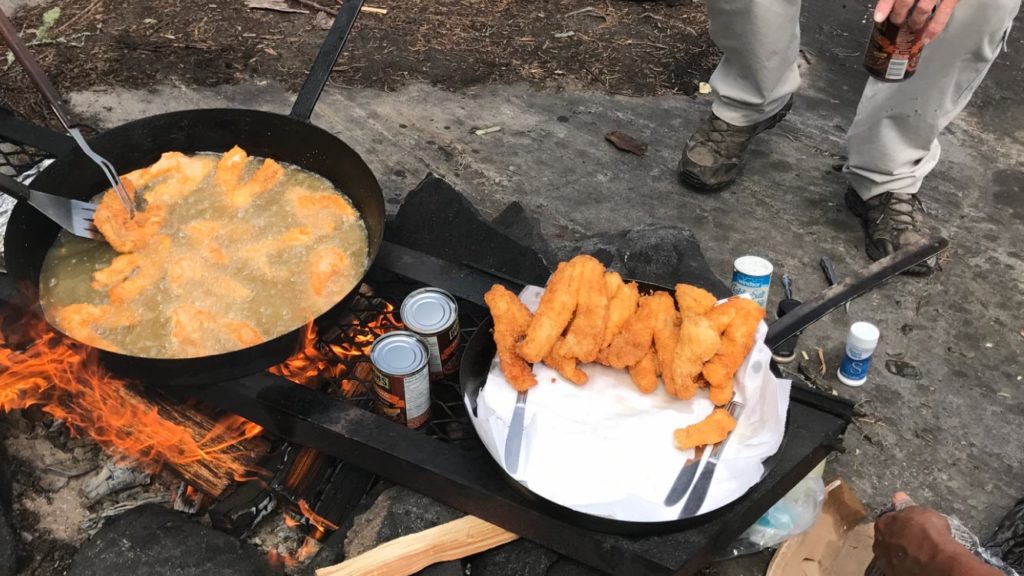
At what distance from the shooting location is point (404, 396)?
8.25 feet

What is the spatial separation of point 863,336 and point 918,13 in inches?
51.1

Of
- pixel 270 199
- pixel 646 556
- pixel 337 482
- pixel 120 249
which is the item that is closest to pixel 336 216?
pixel 270 199

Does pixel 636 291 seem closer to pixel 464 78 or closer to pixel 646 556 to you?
pixel 646 556

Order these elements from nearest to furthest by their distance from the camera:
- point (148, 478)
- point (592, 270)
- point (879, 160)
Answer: point (592, 270), point (148, 478), point (879, 160)

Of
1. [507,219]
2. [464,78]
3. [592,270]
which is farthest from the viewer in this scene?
[464,78]

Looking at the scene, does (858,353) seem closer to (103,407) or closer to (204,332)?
(204,332)

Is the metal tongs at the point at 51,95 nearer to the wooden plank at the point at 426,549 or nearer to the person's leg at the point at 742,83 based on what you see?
the wooden plank at the point at 426,549

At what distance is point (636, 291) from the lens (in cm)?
265

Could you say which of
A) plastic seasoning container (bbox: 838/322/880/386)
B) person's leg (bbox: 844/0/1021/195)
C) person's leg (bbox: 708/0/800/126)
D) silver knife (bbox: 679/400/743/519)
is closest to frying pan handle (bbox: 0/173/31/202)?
silver knife (bbox: 679/400/743/519)

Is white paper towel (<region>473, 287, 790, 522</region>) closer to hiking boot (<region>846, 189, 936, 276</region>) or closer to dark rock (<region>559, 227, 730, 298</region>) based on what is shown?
dark rock (<region>559, 227, 730, 298</region>)

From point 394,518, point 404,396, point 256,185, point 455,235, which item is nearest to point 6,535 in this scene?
point 394,518

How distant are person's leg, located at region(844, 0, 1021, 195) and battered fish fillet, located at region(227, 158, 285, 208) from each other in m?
2.92

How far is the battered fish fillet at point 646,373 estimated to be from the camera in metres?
2.47

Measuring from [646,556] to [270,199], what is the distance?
6.71ft
